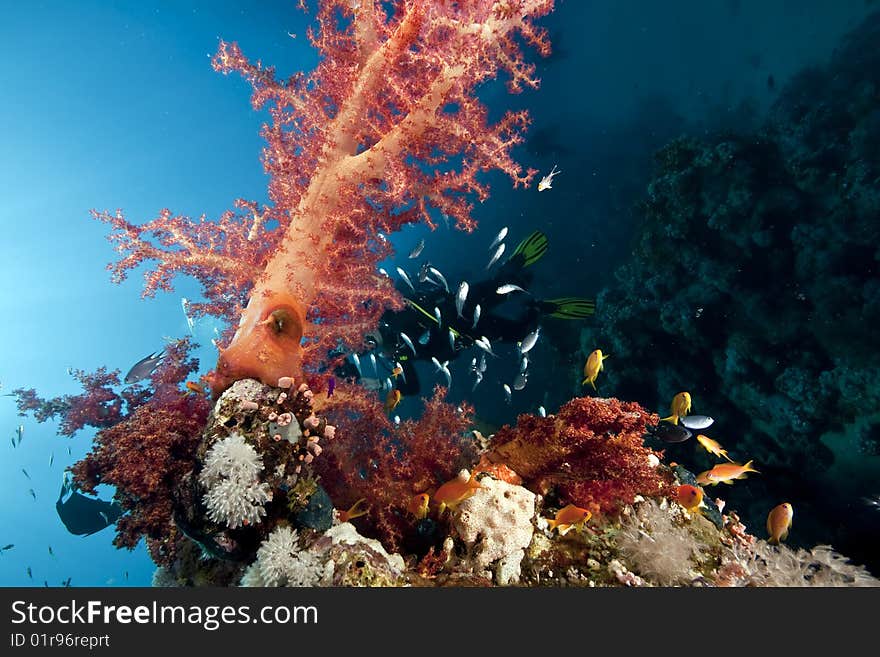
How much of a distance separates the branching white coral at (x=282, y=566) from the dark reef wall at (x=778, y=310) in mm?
10322

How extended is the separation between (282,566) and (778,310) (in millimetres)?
11738

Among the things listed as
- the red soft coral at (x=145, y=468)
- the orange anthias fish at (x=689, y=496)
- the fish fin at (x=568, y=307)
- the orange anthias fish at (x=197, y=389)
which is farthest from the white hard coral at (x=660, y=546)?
the fish fin at (x=568, y=307)

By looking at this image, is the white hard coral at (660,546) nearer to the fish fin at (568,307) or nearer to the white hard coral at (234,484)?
the white hard coral at (234,484)

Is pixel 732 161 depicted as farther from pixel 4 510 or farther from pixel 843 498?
pixel 4 510

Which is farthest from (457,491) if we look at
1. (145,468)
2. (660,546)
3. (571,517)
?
(145,468)

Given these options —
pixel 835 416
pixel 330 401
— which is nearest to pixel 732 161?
pixel 835 416

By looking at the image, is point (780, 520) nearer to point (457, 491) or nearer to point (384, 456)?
point (457, 491)

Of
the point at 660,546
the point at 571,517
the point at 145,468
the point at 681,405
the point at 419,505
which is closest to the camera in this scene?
the point at 145,468

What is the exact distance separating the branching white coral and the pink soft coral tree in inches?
54.8

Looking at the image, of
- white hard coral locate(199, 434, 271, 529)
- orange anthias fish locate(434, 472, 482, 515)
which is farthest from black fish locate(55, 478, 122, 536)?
orange anthias fish locate(434, 472, 482, 515)

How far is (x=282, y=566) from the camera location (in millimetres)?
2738

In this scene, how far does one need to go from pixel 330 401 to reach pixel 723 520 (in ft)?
15.3

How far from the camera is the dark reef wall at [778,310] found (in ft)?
28.0

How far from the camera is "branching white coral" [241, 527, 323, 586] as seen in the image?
107 inches
